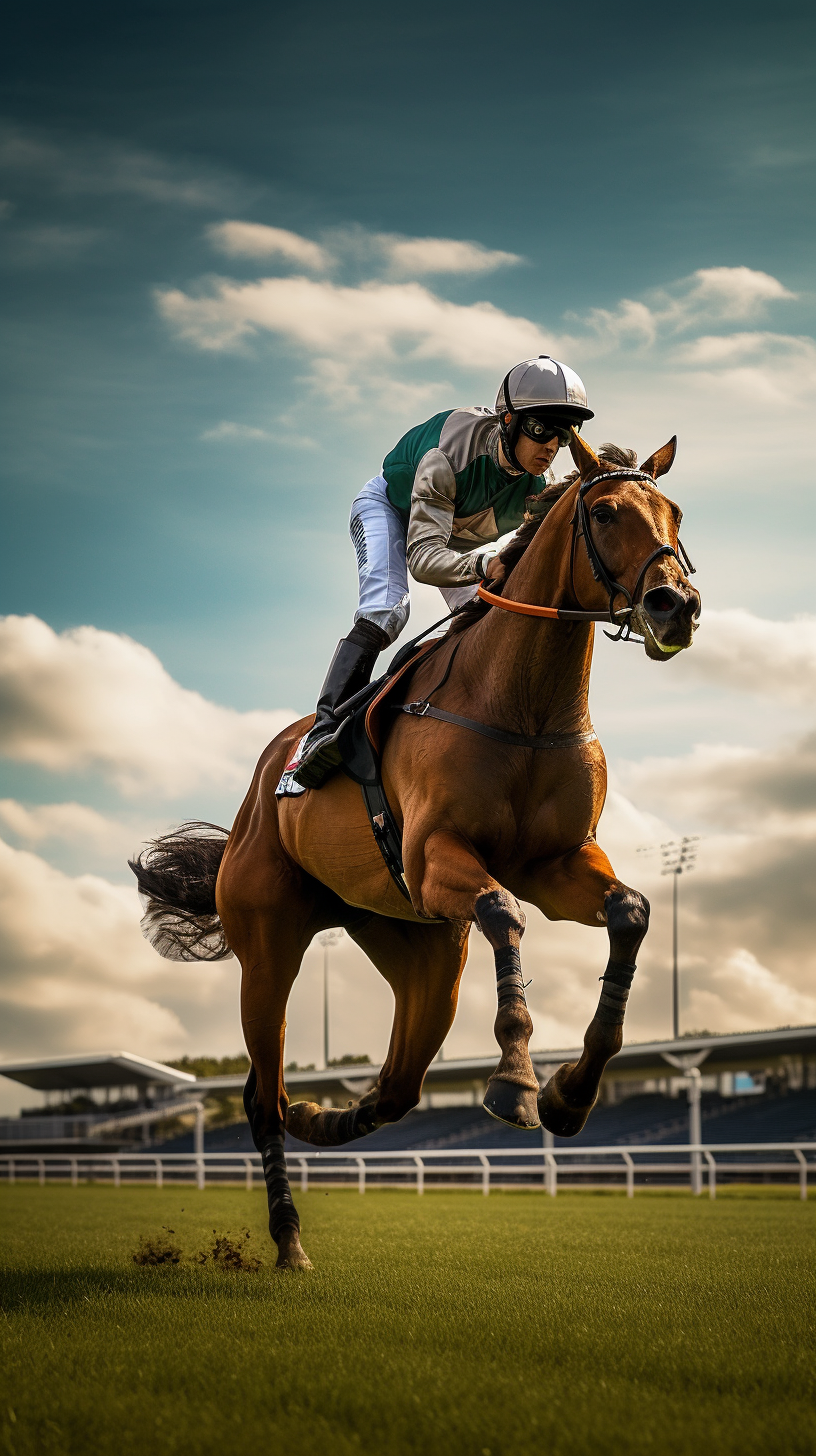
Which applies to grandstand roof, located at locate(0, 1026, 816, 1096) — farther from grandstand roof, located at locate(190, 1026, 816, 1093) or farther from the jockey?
the jockey

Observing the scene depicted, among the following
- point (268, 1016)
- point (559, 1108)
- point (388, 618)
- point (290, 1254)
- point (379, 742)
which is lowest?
point (290, 1254)

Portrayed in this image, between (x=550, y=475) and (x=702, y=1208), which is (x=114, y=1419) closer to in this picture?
(x=550, y=475)

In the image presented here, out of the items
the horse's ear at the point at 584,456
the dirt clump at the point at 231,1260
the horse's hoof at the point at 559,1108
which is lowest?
the dirt clump at the point at 231,1260

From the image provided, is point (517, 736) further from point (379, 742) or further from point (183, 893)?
point (183, 893)

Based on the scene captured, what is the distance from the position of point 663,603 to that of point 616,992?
127cm

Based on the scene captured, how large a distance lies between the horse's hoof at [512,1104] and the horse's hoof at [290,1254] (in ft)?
7.84

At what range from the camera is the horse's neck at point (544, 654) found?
4.49 metres

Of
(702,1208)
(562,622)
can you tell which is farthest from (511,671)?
(702,1208)

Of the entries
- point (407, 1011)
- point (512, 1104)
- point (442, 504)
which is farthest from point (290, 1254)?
point (442, 504)

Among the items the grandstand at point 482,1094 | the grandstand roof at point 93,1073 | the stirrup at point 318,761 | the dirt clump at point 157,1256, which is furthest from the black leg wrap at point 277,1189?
the grandstand roof at point 93,1073

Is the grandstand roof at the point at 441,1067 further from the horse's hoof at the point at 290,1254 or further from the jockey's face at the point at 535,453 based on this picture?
the jockey's face at the point at 535,453

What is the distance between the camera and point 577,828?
14.7 feet

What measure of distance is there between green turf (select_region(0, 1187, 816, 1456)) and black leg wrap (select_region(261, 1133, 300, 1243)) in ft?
0.70

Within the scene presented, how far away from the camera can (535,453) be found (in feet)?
16.2
